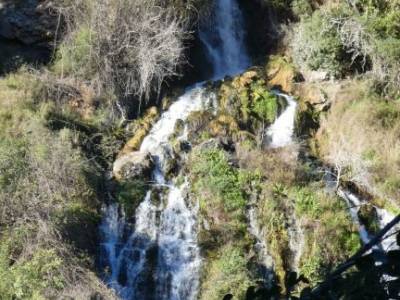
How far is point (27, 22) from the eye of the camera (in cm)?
1639

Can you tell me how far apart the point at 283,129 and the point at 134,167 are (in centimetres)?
403

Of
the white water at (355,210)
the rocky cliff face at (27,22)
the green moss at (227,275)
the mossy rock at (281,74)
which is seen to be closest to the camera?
the green moss at (227,275)

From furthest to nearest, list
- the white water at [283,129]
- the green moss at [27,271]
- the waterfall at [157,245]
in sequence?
the white water at [283,129]
the waterfall at [157,245]
the green moss at [27,271]

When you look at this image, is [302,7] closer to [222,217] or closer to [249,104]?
[249,104]

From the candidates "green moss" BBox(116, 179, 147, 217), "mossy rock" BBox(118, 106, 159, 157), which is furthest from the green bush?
"green moss" BBox(116, 179, 147, 217)

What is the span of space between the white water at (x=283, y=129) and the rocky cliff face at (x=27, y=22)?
6116mm

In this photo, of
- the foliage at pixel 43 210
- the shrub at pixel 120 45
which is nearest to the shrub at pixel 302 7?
the shrub at pixel 120 45

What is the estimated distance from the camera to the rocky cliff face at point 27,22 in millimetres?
16312

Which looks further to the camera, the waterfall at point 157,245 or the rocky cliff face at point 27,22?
the rocky cliff face at point 27,22

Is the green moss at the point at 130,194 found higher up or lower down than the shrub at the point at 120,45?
lower down

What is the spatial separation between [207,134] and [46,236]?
5.24 metres

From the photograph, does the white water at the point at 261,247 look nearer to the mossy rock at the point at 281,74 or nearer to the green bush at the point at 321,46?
the mossy rock at the point at 281,74

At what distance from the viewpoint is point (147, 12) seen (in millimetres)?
15188

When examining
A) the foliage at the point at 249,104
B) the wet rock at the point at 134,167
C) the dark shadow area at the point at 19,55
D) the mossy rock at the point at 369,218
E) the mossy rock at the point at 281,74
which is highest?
the dark shadow area at the point at 19,55
